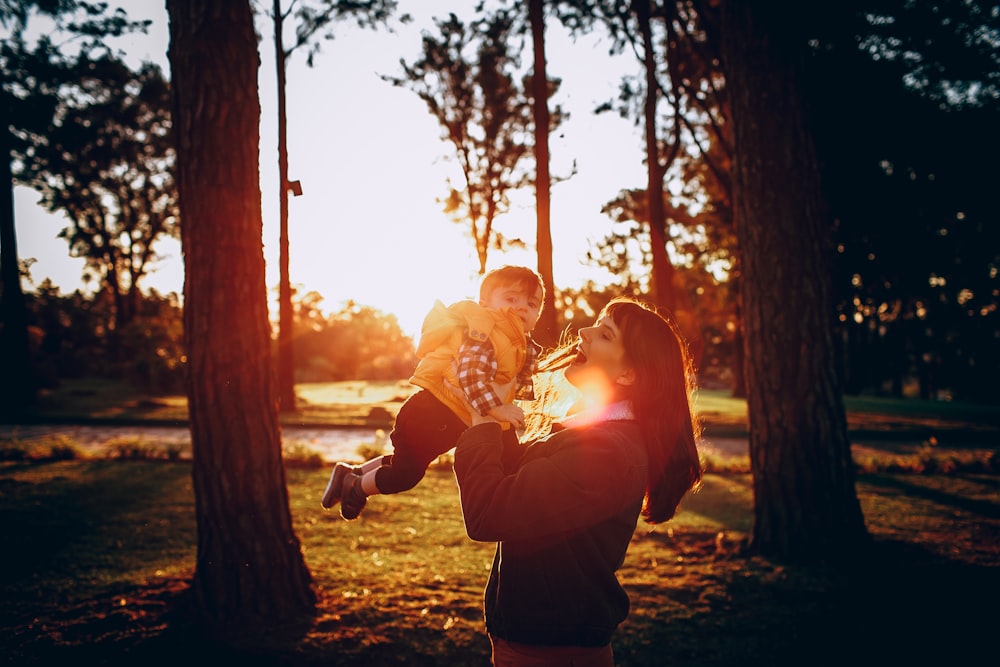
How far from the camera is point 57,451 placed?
12555 millimetres

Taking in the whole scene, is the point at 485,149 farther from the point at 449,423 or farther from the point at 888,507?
the point at 449,423

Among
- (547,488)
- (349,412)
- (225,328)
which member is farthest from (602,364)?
(349,412)

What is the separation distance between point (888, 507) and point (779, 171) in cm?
507

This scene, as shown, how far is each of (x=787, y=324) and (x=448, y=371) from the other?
4.83 m

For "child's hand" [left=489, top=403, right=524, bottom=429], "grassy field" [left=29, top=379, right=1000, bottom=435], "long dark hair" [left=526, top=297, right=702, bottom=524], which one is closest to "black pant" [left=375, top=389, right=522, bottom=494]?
"child's hand" [left=489, top=403, right=524, bottom=429]

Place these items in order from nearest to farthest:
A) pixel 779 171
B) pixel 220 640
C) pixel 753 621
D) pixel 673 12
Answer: pixel 220 640 → pixel 753 621 → pixel 779 171 → pixel 673 12

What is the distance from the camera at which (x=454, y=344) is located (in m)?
3.04

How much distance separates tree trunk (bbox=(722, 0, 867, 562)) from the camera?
6.75m

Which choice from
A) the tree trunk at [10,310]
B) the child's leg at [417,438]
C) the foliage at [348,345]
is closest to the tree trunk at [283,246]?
the tree trunk at [10,310]

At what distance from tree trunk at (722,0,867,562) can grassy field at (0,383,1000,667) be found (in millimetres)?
516

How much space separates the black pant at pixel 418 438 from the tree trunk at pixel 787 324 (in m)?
4.74

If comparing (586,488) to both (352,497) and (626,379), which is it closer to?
(626,379)

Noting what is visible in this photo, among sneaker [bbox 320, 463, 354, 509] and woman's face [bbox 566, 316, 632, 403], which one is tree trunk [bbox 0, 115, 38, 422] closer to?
sneaker [bbox 320, 463, 354, 509]

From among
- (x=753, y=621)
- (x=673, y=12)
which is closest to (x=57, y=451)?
(x=753, y=621)
